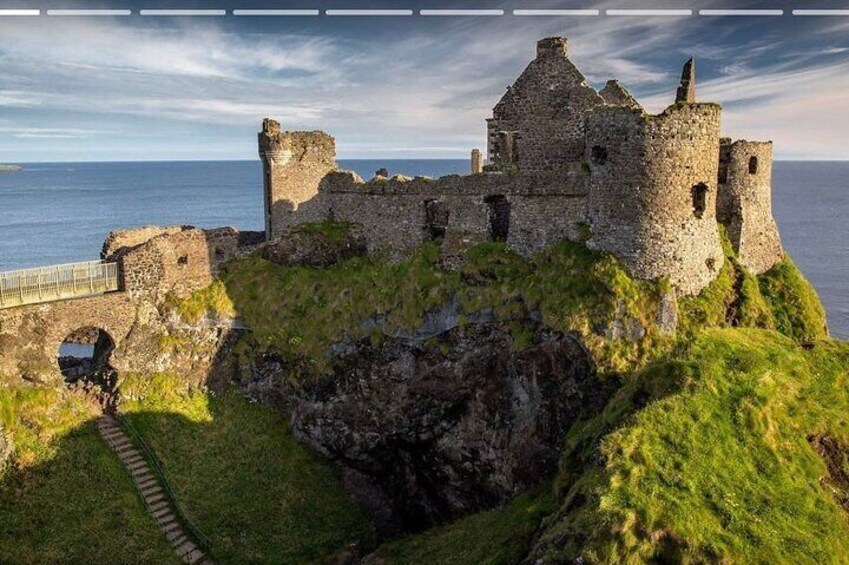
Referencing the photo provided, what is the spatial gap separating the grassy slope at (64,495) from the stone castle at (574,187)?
13557 mm

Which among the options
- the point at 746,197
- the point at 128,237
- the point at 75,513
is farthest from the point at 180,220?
the point at 746,197

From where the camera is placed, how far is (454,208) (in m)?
30.1

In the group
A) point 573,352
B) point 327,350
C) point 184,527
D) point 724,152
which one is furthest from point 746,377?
point 184,527

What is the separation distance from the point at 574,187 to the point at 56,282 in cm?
2214

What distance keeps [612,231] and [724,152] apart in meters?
6.67

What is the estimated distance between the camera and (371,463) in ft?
97.6

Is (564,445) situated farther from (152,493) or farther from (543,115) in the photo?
(152,493)

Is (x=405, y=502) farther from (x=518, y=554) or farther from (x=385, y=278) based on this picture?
(x=518, y=554)

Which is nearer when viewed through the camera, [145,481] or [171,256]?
[145,481]

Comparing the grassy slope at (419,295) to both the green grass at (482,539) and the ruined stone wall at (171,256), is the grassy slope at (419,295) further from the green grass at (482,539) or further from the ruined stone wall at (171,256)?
the green grass at (482,539)

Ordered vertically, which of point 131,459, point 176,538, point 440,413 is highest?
point 440,413

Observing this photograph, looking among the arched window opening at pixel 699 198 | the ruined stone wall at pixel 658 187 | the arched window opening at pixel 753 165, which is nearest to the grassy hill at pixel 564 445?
the ruined stone wall at pixel 658 187

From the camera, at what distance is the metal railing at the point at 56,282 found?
88.4 feet

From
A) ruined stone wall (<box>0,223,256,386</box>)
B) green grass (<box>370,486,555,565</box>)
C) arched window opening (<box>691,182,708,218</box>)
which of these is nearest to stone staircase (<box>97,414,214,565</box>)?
ruined stone wall (<box>0,223,256,386</box>)
